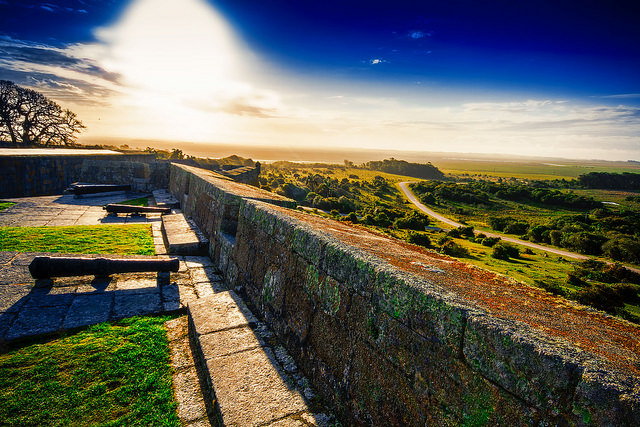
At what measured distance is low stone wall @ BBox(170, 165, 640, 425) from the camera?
111 centimetres

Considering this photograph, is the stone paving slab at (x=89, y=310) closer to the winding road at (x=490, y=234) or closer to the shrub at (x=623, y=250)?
the winding road at (x=490, y=234)

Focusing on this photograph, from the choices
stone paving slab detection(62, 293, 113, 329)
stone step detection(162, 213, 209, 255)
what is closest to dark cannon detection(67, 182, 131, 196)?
stone step detection(162, 213, 209, 255)

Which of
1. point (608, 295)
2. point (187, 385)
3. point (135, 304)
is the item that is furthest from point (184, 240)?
point (608, 295)

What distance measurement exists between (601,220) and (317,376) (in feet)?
197

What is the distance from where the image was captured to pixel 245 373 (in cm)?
238

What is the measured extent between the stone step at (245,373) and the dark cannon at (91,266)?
1.59 m

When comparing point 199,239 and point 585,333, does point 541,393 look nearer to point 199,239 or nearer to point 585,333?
point 585,333

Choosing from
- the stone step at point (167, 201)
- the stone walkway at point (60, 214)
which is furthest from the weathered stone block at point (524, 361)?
the stone step at point (167, 201)

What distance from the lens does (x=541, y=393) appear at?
3.80 ft

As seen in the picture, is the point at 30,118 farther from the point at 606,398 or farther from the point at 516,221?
Answer: the point at 516,221

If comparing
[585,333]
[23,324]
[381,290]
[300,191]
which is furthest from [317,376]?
[300,191]

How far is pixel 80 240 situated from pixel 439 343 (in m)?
6.98

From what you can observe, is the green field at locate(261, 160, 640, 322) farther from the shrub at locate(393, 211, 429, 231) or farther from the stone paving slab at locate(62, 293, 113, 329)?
the stone paving slab at locate(62, 293, 113, 329)

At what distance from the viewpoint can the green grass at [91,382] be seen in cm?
219
